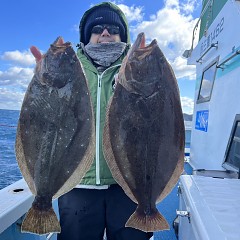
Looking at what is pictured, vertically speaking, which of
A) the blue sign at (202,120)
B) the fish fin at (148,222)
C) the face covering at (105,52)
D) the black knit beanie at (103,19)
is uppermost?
the black knit beanie at (103,19)

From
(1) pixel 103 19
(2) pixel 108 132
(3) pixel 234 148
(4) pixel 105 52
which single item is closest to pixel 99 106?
(4) pixel 105 52

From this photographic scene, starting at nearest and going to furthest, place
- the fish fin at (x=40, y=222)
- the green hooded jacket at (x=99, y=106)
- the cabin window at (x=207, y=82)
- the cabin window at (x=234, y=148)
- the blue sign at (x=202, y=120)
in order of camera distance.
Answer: the fish fin at (x=40, y=222)
the green hooded jacket at (x=99, y=106)
the cabin window at (x=234, y=148)
the cabin window at (x=207, y=82)
the blue sign at (x=202, y=120)

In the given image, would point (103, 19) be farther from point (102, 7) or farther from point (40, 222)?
point (40, 222)

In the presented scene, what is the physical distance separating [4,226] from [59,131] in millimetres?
1257

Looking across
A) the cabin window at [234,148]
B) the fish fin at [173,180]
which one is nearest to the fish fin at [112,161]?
the fish fin at [173,180]

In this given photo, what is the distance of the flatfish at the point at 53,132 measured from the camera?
145 centimetres

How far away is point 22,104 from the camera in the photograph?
1.47 metres

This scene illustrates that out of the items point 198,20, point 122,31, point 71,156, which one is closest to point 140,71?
point 71,156

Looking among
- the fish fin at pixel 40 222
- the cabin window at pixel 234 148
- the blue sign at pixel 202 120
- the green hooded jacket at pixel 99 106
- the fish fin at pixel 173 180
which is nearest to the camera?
the fish fin at pixel 40 222

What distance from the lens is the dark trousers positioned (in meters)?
2.07

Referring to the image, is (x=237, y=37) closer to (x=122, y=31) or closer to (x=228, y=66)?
(x=228, y=66)

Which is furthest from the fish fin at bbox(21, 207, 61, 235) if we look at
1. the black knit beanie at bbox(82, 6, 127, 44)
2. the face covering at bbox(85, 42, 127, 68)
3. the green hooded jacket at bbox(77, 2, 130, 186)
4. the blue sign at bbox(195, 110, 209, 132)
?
the blue sign at bbox(195, 110, 209, 132)

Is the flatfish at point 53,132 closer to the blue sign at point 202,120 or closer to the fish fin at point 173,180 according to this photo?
the fish fin at point 173,180

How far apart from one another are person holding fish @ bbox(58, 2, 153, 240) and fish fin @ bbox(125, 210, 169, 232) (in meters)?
0.54
